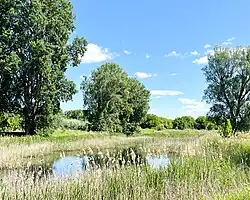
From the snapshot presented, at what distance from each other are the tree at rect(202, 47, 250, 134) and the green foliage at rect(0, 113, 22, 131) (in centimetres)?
2112

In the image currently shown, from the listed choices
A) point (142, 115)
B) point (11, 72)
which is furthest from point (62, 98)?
point (142, 115)

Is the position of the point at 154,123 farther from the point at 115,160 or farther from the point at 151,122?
the point at 115,160

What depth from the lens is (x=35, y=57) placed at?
25875 millimetres

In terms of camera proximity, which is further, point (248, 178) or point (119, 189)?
point (248, 178)

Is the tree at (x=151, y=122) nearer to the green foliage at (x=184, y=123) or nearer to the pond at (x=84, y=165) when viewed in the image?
the green foliage at (x=184, y=123)

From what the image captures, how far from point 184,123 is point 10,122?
4452 cm

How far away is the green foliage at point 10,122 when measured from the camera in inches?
1075

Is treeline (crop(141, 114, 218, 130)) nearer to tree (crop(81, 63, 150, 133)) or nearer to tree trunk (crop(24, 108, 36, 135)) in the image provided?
tree (crop(81, 63, 150, 133))

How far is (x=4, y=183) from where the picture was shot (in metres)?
6.74

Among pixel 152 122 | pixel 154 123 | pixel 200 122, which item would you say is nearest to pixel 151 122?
pixel 152 122

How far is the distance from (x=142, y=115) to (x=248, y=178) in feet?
169

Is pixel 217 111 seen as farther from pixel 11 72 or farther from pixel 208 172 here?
pixel 208 172

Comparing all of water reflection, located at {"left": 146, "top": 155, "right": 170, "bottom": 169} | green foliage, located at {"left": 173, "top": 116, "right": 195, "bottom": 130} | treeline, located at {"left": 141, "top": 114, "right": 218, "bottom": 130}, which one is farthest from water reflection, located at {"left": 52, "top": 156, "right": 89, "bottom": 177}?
green foliage, located at {"left": 173, "top": 116, "right": 195, "bottom": 130}

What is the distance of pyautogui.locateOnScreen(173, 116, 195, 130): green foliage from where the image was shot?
68375 mm
